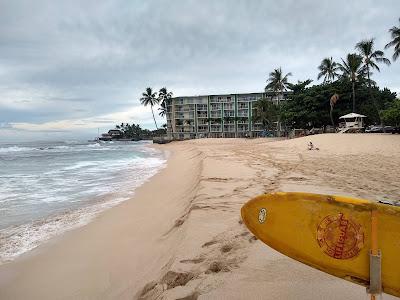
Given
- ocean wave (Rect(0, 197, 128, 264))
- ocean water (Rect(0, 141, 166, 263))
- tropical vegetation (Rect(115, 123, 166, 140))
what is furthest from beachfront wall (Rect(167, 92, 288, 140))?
ocean wave (Rect(0, 197, 128, 264))

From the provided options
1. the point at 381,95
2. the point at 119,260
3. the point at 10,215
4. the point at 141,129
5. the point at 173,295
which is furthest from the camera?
the point at 141,129

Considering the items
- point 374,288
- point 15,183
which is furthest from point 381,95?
point 374,288

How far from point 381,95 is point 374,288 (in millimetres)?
59254

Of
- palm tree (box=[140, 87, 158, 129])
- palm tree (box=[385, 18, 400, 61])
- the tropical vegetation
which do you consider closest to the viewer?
palm tree (box=[385, 18, 400, 61])

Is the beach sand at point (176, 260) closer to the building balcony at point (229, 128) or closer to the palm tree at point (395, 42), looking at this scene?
the palm tree at point (395, 42)

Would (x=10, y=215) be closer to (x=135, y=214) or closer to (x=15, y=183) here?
(x=135, y=214)

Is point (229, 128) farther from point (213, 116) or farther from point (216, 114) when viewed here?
point (213, 116)

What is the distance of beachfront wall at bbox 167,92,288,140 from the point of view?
281 feet

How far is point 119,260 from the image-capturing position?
14.1 feet

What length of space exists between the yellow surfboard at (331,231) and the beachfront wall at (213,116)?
80999mm

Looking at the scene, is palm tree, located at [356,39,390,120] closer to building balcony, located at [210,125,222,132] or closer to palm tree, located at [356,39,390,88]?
palm tree, located at [356,39,390,88]

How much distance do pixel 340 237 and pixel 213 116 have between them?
87.3m

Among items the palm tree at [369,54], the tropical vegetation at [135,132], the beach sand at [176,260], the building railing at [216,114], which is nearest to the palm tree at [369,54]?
the palm tree at [369,54]

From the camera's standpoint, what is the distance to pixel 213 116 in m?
89.1
